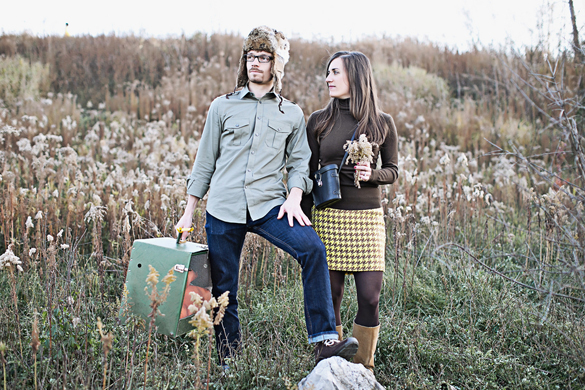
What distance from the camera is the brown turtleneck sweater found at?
2855 millimetres

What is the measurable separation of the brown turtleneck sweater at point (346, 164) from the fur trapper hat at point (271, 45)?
45 centimetres

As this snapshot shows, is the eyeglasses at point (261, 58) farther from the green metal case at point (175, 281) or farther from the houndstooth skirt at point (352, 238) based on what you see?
the green metal case at point (175, 281)

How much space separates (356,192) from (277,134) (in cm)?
61

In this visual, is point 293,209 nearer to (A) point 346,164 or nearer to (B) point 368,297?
(A) point 346,164

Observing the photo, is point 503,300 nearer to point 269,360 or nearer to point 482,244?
point 482,244

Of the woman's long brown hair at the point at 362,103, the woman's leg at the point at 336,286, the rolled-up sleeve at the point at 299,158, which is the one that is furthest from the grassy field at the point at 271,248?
the rolled-up sleeve at the point at 299,158

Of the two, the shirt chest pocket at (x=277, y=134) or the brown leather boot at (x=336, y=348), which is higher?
the shirt chest pocket at (x=277, y=134)

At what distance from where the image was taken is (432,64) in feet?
41.7

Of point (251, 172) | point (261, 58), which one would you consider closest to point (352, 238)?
point (251, 172)

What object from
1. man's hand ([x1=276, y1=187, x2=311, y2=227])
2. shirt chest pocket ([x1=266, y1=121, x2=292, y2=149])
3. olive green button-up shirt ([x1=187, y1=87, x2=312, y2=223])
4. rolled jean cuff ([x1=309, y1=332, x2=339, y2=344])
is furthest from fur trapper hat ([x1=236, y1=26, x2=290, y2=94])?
rolled jean cuff ([x1=309, y1=332, x2=339, y2=344])

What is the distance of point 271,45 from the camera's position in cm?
276

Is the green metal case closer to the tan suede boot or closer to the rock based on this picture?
the rock

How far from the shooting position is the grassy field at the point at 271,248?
266cm

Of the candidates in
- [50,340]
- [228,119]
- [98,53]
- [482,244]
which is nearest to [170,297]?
[50,340]
